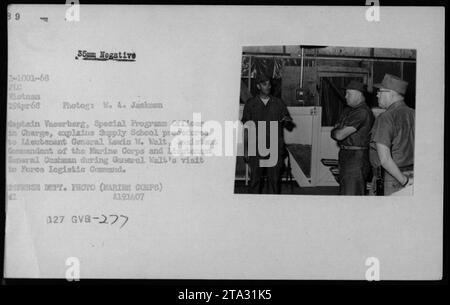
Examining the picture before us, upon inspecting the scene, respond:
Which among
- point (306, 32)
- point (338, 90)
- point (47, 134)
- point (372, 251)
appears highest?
point (306, 32)

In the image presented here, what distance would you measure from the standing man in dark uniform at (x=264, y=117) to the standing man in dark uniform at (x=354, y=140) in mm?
168

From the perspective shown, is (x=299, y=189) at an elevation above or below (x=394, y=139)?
below

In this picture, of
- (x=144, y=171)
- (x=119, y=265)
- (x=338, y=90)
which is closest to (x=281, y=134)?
(x=338, y=90)

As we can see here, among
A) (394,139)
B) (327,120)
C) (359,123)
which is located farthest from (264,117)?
(394,139)

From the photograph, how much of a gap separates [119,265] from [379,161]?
35.5 inches

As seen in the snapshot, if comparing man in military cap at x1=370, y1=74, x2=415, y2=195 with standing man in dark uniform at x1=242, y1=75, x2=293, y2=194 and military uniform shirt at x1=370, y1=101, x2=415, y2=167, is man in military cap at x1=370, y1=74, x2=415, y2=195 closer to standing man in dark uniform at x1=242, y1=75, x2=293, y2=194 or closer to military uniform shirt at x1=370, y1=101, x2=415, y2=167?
military uniform shirt at x1=370, y1=101, x2=415, y2=167

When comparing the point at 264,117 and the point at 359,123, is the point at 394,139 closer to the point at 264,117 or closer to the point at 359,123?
the point at 359,123

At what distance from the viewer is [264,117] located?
165cm

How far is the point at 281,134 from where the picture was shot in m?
1.65

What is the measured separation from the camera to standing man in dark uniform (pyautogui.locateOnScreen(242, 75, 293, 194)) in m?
1.65

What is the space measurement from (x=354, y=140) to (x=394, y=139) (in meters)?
0.13

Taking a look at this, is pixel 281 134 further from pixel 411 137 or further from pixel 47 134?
pixel 47 134

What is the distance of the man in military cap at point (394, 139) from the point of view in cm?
166

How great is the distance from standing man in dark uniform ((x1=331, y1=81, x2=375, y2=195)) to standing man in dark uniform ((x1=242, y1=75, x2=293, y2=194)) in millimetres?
168
